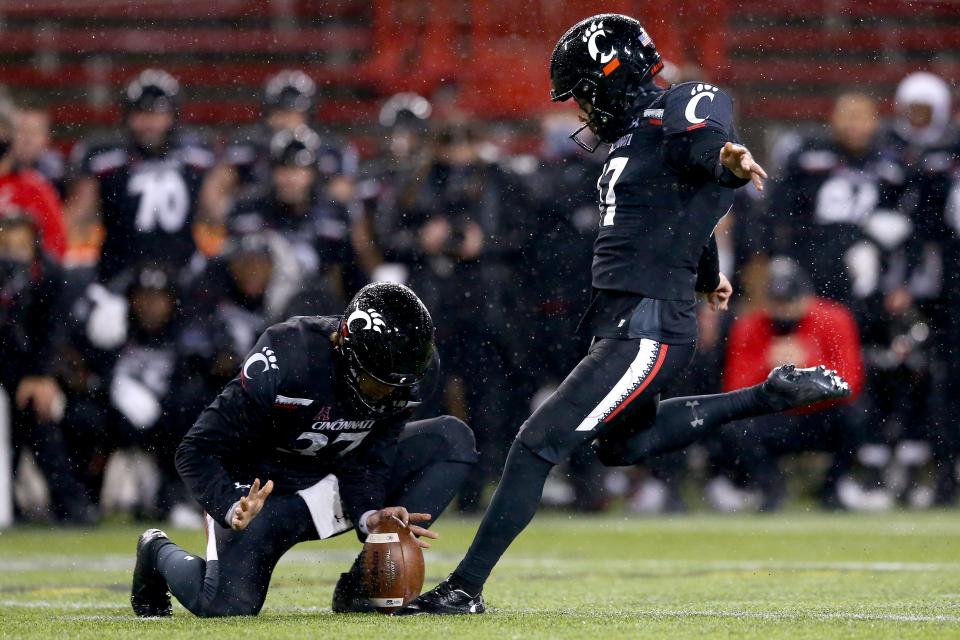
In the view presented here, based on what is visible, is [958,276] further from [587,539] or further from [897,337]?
[587,539]

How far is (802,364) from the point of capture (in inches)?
323

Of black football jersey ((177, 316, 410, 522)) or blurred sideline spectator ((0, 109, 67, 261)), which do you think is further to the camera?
blurred sideline spectator ((0, 109, 67, 261))

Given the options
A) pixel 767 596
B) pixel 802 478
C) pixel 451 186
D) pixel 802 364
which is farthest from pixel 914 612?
pixel 802 478

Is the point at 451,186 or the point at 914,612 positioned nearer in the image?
the point at 914,612

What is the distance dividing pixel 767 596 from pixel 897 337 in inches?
165

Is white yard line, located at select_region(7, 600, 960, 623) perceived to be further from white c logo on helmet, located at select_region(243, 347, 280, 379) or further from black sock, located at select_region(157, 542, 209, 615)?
white c logo on helmet, located at select_region(243, 347, 280, 379)

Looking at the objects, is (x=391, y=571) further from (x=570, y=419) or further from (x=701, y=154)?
(x=701, y=154)

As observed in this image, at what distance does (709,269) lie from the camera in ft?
15.9

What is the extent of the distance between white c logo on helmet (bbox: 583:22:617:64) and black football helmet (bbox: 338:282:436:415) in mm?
932

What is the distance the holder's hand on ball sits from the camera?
448 cm

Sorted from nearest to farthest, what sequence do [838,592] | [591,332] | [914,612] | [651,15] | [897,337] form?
[914,612] → [591,332] → [838,592] → [897,337] → [651,15]

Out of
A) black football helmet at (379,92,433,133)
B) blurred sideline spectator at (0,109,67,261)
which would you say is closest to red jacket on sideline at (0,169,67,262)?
blurred sideline spectator at (0,109,67,261)

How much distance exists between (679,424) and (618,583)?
36.7 inches

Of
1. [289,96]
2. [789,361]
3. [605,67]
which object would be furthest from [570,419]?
[289,96]
